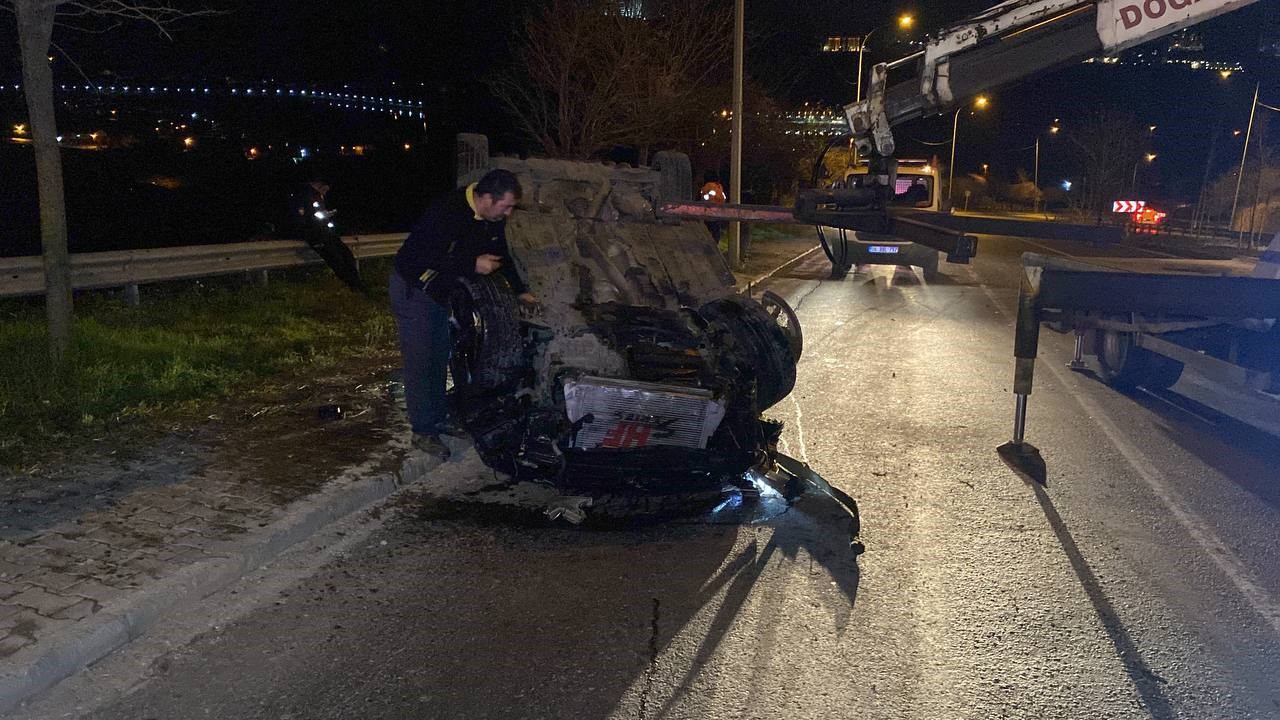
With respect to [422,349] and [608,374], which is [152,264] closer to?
[422,349]

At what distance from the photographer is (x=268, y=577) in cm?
456

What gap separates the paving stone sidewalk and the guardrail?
10.6 ft

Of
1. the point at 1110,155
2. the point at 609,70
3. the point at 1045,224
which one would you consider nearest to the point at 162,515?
the point at 1045,224

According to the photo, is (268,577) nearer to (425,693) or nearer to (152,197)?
(425,693)

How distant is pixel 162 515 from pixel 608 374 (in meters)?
2.55

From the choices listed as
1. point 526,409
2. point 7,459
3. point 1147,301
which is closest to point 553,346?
point 526,409

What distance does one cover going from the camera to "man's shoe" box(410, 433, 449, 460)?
6.21m

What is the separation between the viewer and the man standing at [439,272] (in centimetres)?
564

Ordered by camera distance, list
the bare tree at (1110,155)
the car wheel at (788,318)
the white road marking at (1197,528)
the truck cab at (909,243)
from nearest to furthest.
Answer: the white road marking at (1197,528)
the car wheel at (788,318)
the truck cab at (909,243)
the bare tree at (1110,155)

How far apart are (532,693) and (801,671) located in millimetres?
1099

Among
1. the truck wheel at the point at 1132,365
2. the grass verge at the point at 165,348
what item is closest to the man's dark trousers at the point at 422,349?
the grass verge at the point at 165,348

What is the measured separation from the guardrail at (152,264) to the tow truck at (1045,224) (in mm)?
6359

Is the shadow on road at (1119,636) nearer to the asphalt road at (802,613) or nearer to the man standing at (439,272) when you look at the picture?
the asphalt road at (802,613)

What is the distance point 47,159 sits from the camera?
7.18 m
